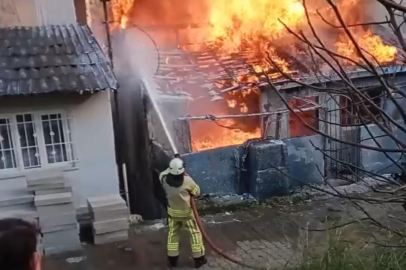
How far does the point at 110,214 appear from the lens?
354 inches

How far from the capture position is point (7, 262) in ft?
8.67

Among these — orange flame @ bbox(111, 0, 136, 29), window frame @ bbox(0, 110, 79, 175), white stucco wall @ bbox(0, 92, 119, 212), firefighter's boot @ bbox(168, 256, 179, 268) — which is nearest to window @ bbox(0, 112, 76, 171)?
window frame @ bbox(0, 110, 79, 175)

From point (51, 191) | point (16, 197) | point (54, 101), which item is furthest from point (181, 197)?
point (16, 197)

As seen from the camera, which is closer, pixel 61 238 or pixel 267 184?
pixel 61 238

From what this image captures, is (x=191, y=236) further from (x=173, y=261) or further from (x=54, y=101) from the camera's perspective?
(x=54, y=101)

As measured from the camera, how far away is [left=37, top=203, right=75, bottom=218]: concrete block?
27.8ft

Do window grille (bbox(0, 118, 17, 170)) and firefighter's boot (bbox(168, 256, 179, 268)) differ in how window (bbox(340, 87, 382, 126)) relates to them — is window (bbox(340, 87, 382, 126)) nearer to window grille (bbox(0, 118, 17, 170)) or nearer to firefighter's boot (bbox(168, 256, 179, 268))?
firefighter's boot (bbox(168, 256, 179, 268))

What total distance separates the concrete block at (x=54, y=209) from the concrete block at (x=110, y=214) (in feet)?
1.77

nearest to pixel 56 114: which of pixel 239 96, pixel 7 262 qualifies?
pixel 239 96

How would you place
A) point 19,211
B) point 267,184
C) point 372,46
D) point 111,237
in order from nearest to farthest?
point 19,211
point 111,237
point 267,184
point 372,46

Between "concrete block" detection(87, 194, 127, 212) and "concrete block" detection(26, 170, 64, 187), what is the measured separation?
2.39ft

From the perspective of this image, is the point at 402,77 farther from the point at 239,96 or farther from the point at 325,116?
the point at 239,96

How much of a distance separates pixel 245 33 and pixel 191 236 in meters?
9.44

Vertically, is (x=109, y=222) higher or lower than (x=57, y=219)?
lower
